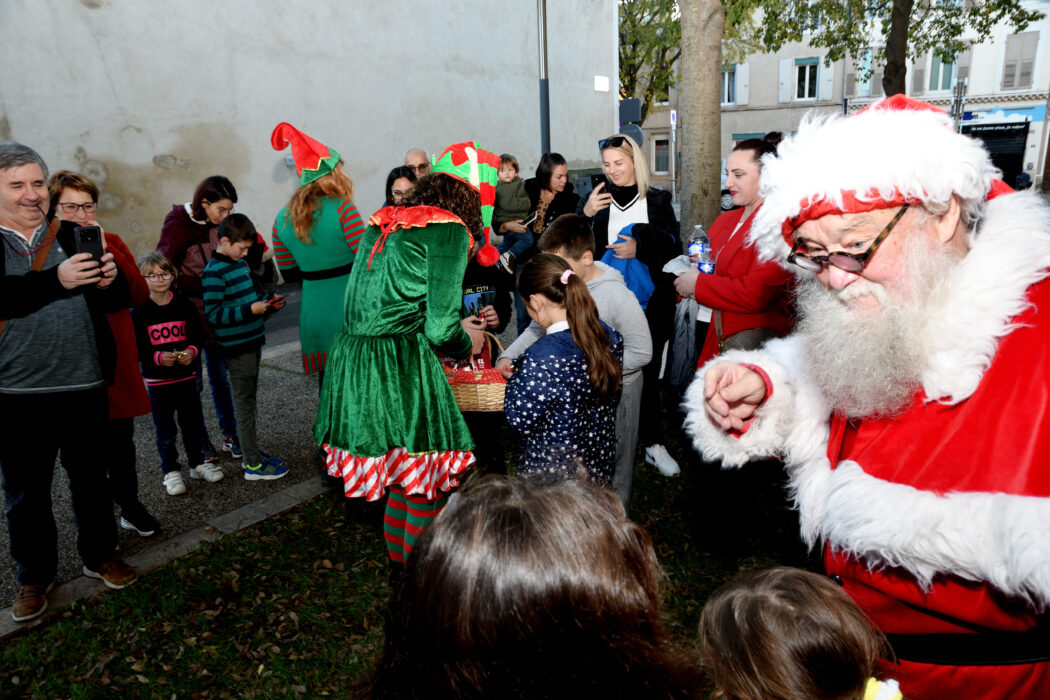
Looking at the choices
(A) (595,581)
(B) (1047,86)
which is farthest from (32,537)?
(B) (1047,86)

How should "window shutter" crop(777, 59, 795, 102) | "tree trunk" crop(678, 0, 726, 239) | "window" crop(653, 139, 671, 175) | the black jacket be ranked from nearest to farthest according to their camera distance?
the black jacket
"tree trunk" crop(678, 0, 726, 239)
"window shutter" crop(777, 59, 795, 102)
"window" crop(653, 139, 671, 175)

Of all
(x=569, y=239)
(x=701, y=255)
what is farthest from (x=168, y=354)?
(x=701, y=255)

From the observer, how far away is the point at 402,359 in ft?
9.91

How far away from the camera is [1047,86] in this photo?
2981 cm

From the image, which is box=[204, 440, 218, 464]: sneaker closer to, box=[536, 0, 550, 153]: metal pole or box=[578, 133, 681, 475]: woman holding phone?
box=[578, 133, 681, 475]: woman holding phone

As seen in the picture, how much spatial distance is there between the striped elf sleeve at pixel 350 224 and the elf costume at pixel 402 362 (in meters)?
1.02

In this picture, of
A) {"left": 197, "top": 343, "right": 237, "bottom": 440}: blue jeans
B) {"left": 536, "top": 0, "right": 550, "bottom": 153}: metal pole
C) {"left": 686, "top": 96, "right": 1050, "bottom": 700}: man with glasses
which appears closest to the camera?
{"left": 686, "top": 96, "right": 1050, "bottom": 700}: man with glasses

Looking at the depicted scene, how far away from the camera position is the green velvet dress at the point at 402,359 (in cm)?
294

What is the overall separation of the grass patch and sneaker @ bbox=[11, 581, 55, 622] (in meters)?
0.08

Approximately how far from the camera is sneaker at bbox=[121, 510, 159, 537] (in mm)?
3889

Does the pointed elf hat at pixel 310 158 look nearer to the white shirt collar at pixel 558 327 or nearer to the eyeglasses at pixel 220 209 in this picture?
the eyeglasses at pixel 220 209

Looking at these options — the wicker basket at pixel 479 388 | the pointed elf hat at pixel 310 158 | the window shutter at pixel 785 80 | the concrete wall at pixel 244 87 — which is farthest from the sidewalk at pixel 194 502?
the window shutter at pixel 785 80

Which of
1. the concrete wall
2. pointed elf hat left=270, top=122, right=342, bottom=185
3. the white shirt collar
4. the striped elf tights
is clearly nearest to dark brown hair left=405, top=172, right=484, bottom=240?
the white shirt collar

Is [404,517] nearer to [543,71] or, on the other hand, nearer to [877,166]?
[877,166]
